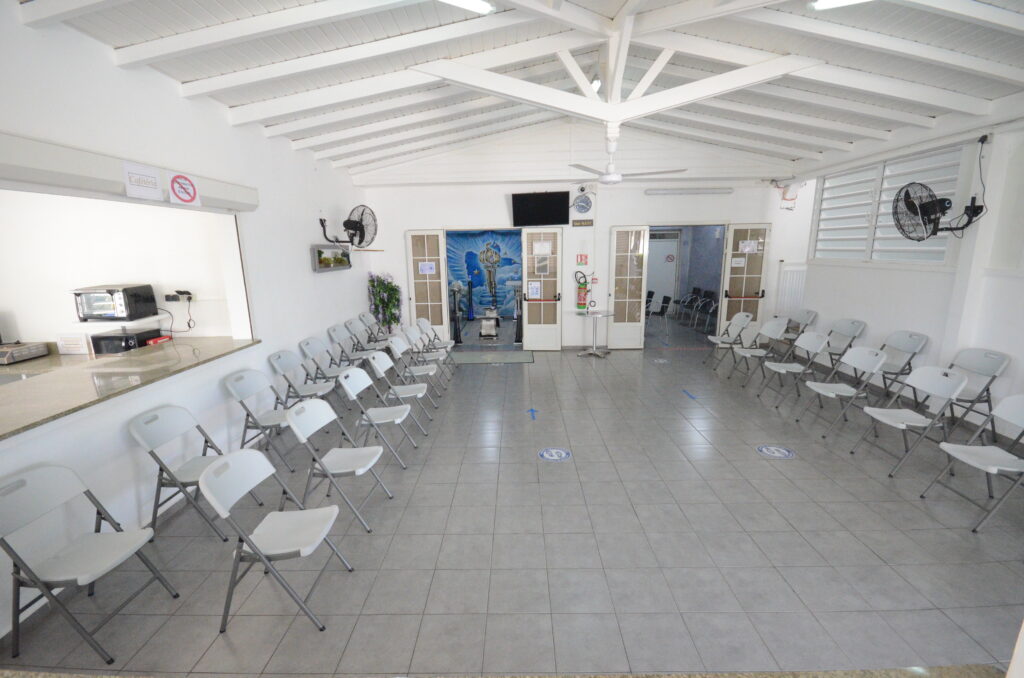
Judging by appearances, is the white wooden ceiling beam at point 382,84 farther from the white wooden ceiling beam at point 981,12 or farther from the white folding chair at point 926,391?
the white folding chair at point 926,391

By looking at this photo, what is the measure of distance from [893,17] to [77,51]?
6.01 meters

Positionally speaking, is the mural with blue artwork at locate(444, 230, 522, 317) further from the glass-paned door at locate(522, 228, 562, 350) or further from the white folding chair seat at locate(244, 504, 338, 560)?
the white folding chair seat at locate(244, 504, 338, 560)

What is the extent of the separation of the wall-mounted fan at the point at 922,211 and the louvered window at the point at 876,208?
448mm

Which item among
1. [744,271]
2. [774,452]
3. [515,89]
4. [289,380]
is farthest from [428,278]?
[774,452]

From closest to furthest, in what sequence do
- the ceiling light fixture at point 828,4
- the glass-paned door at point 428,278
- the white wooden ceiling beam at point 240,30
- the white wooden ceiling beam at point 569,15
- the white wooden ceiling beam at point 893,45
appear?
the white wooden ceiling beam at point 240,30 → the ceiling light fixture at point 828,4 → the white wooden ceiling beam at point 569,15 → the white wooden ceiling beam at point 893,45 → the glass-paned door at point 428,278

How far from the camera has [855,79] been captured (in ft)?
14.8

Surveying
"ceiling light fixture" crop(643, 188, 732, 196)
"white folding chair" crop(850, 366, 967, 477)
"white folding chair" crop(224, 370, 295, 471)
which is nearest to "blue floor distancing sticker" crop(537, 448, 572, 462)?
"white folding chair" crop(224, 370, 295, 471)

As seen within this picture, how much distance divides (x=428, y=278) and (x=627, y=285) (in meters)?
3.84

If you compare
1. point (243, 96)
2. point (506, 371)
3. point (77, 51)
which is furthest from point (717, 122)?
point (77, 51)

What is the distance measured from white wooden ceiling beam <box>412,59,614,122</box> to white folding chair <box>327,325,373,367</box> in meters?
3.56

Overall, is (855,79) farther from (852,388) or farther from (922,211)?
(852,388)

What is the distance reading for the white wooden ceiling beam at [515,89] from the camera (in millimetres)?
4375

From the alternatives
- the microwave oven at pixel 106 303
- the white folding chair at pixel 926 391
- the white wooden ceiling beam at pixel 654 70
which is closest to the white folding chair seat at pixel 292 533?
the microwave oven at pixel 106 303

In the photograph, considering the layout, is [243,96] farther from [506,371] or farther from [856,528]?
[856,528]
